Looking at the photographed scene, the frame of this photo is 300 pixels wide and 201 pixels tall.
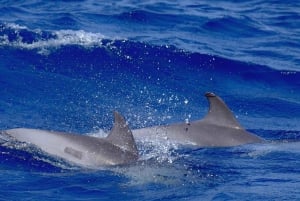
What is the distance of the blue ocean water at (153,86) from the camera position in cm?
1062

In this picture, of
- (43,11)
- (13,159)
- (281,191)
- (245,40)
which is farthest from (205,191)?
(43,11)

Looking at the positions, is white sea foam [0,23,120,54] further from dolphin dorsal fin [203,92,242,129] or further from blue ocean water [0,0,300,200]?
dolphin dorsal fin [203,92,242,129]

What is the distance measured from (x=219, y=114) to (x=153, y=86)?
4357 mm

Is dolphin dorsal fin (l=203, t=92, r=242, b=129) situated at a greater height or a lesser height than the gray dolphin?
greater

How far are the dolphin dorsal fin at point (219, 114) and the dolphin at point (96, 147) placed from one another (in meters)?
2.60

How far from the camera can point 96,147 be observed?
36.9 feet

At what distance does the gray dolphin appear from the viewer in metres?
13.3

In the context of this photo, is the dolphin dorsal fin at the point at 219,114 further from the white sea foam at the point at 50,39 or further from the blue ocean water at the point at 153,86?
the white sea foam at the point at 50,39

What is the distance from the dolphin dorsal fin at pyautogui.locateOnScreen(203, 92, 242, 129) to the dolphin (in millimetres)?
2596

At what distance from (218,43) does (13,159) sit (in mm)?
11865

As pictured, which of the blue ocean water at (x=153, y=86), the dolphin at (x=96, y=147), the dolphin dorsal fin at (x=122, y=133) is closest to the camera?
the blue ocean water at (x=153, y=86)

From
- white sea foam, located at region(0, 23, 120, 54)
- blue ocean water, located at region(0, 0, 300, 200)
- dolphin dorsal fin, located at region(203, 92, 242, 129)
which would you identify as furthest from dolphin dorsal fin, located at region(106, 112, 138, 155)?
white sea foam, located at region(0, 23, 120, 54)

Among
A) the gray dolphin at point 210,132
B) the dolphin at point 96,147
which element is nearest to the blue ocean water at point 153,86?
the dolphin at point 96,147

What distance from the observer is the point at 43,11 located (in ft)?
82.6
